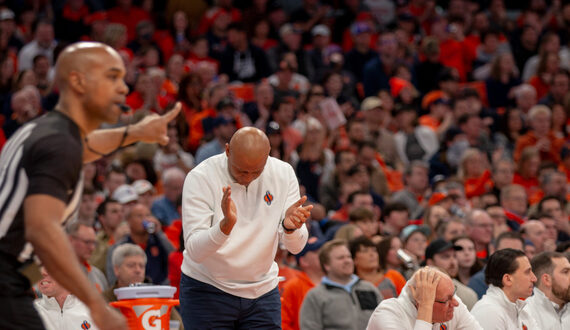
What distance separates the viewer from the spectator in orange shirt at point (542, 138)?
13.8m

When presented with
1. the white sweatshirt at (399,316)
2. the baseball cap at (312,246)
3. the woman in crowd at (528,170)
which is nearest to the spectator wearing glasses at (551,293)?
the white sweatshirt at (399,316)

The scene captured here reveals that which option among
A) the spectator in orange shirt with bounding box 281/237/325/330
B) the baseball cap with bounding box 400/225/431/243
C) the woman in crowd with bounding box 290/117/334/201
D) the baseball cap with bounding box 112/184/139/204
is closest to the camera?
the spectator in orange shirt with bounding box 281/237/325/330

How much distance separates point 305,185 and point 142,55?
3.58 meters

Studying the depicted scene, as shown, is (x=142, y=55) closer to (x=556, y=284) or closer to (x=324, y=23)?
(x=324, y=23)

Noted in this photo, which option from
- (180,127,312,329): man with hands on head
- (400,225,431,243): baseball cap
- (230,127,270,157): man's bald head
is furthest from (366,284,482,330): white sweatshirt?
(400,225,431,243): baseball cap

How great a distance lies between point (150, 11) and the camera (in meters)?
16.2

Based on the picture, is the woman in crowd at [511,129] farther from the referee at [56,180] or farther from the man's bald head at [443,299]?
the referee at [56,180]

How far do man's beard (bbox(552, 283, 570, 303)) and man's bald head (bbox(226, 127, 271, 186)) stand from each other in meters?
3.59

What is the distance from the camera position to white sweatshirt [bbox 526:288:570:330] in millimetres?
7450

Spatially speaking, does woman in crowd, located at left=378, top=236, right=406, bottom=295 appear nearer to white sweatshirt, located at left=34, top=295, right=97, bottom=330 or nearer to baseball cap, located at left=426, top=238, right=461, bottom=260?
baseball cap, located at left=426, top=238, right=461, bottom=260

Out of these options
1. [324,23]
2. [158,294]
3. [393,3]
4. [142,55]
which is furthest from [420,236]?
[393,3]

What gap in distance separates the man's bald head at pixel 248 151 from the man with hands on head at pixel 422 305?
5.53 feet

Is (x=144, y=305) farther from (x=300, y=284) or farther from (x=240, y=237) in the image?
(x=300, y=284)

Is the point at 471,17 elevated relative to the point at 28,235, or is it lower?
lower
